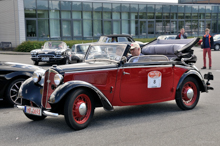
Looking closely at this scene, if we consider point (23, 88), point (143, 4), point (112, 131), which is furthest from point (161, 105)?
point (143, 4)

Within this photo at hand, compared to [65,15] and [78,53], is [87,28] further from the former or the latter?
[78,53]

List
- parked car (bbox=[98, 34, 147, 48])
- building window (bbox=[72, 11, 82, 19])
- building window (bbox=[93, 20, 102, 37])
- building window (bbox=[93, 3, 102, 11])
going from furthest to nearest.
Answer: building window (bbox=[93, 20, 102, 37]) < building window (bbox=[93, 3, 102, 11]) < building window (bbox=[72, 11, 82, 19]) < parked car (bbox=[98, 34, 147, 48])

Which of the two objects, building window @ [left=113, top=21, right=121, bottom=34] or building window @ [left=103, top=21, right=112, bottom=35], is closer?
building window @ [left=103, top=21, right=112, bottom=35]

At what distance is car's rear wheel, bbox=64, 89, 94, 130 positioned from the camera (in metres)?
5.14

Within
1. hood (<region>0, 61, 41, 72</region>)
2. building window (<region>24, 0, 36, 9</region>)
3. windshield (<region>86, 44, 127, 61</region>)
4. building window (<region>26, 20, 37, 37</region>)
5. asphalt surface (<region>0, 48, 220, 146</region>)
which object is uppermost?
building window (<region>24, 0, 36, 9</region>)

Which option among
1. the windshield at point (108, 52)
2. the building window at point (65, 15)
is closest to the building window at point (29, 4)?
the building window at point (65, 15)

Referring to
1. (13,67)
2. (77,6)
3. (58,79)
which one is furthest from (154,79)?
(77,6)

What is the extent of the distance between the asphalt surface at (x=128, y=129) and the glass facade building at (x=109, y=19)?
2921cm

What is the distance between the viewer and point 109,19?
39375 mm

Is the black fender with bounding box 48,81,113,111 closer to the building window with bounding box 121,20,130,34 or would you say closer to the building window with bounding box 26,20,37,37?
the building window with bounding box 26,20,37,37

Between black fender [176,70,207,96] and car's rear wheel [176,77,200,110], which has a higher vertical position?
black fender [176,70,207,96]

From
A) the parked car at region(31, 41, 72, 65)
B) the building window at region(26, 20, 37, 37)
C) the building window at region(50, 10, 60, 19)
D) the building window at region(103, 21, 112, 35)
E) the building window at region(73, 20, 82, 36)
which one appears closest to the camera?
the parked car at region(31, 41, 72, 65)

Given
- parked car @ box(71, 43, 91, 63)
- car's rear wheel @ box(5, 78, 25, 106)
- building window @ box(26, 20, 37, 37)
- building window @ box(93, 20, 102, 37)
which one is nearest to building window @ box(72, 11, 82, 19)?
building window @ box(93, 20, 102, 37)

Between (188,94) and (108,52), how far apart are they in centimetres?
199
